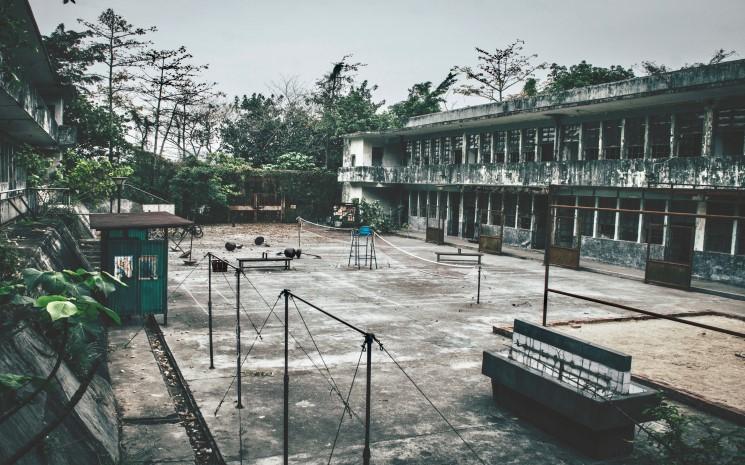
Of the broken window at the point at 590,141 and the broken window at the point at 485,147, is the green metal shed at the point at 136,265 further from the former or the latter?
the broken window at the point at 485,147

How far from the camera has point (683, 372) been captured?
10.8 m

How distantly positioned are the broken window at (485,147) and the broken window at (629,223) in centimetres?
1085

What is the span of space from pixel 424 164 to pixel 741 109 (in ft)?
74.3

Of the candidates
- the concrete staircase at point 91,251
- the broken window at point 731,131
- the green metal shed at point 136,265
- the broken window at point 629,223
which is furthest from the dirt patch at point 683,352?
the concrete staircase at point 91,251

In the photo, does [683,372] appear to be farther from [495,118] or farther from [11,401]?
[495,118]

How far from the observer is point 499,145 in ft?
119

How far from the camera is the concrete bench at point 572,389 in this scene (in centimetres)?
761

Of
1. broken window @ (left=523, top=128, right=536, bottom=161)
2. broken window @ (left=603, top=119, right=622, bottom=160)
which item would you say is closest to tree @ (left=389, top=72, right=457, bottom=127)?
broken window @ (left=523, top=128, right=536, bottom=161)

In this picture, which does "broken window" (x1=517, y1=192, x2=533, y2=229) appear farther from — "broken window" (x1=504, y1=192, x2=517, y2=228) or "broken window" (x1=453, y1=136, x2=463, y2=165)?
"broken window" (x1=453, y1=136, x2=463, y2=165)

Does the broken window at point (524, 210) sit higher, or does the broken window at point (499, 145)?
the broken window at point (499, 145)

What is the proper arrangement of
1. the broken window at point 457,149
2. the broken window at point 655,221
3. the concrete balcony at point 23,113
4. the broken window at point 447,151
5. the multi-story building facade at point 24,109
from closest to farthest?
the concrete balcony at point 23,113
the multi-story building facade at point 24,109
the broken window at point 655,221
the broken window at point 457,149
the broken window at point 447,151

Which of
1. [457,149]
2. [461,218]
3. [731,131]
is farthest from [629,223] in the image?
[457,149]

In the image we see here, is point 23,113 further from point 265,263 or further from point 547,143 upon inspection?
point 547,143

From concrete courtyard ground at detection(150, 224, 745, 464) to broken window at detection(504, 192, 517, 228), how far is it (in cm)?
938
